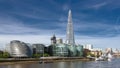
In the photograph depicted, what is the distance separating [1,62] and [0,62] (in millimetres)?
820

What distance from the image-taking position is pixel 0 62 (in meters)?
172

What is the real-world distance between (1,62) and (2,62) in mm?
907

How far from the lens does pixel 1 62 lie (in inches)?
6816

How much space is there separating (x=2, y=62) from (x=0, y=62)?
1725 millimetres

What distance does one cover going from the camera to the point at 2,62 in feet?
570
